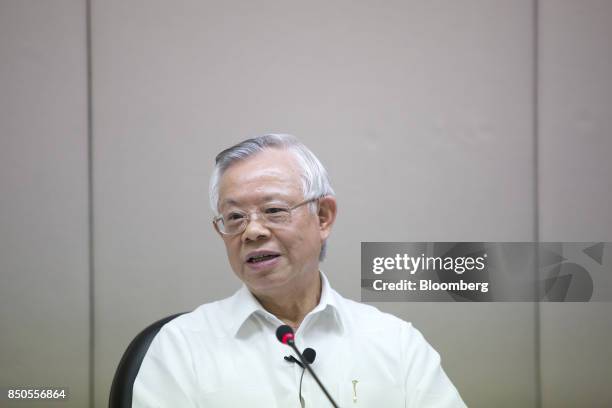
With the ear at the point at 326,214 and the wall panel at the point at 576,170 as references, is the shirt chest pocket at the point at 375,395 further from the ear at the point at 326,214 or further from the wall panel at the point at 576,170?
the wall panel at the point at 576,170

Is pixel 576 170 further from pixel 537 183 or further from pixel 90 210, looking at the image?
pixel 90 210

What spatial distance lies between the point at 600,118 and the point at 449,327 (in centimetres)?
88

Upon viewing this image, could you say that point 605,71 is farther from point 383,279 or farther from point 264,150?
point 264,150

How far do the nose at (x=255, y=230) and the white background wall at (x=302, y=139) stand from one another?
16.8 inches

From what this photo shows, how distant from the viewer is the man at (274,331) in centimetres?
154

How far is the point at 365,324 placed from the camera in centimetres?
174

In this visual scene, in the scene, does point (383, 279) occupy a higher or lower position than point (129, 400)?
higher

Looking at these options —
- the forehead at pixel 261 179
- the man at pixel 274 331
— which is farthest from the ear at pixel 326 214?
the forehead at pixel 261 179

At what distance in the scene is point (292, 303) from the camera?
1668 mm

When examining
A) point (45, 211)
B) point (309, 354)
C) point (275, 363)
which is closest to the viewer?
point (309, 354)

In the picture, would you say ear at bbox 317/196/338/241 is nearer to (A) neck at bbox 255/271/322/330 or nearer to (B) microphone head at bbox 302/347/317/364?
(A) neck at bbox 255/271/322/330

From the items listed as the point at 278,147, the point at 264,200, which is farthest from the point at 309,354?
the point at 278,147

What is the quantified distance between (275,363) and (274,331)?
87 millimetres

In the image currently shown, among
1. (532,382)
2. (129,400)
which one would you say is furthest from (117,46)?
(532,382)
